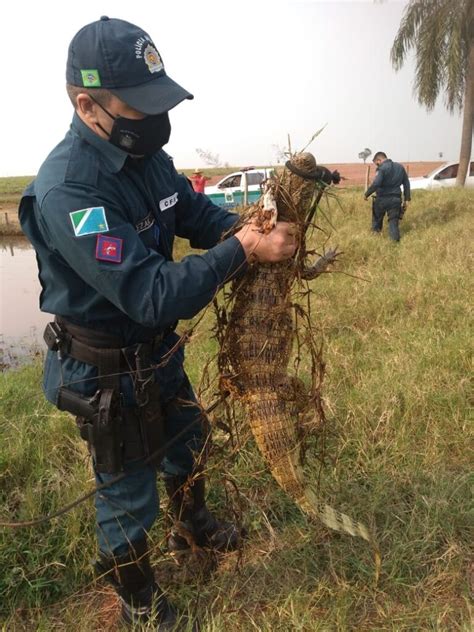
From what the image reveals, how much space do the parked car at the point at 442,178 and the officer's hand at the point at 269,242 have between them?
1413 cm

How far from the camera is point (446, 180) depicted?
50.0ft

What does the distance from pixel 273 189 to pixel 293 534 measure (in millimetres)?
1489

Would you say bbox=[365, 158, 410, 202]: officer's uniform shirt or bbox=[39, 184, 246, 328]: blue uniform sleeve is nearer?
bbox=[39, 184, 246, 328]: blue uniform sleeve

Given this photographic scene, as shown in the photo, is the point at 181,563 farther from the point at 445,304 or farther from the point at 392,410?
the point at 445,304

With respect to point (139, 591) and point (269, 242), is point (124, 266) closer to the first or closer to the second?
point (269, 242)

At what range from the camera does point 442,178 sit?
15305 millimetres

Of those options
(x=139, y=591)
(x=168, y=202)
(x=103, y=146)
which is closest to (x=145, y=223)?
(x=168, y=202)

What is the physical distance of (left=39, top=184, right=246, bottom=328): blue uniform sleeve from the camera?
134 centimetres

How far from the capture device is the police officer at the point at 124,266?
1371mm

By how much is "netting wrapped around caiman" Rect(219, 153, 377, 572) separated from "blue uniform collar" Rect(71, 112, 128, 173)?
1.45 feet

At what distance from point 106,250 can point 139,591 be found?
1.26 meters

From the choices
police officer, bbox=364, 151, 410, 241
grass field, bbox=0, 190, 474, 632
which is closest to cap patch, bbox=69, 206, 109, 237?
grass field, bbox=0, 190, 474, 632

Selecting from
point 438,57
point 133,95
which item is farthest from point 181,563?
point 438,57

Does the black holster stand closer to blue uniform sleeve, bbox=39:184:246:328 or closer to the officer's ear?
blue uniform sleeve, bbox=39:184:246:328
